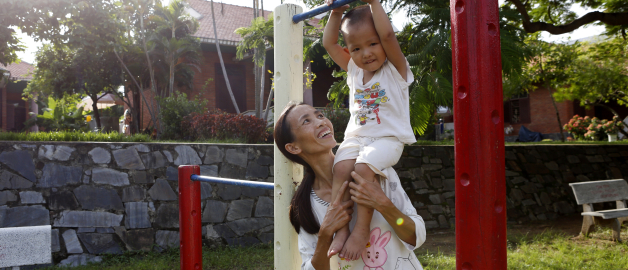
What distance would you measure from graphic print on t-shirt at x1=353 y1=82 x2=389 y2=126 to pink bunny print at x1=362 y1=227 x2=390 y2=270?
0.40 meters

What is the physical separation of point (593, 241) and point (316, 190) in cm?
554

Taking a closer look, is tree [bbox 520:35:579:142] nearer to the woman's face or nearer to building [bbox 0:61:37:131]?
the woman's face

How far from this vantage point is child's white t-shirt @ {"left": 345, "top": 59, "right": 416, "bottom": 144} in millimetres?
1560

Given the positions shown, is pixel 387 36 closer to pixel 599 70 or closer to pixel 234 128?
pixel 234 128

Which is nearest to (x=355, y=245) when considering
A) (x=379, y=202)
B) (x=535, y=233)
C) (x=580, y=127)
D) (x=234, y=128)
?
(x=379, y=202)

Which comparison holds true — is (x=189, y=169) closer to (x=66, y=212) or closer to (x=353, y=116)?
(x=353, y=116)

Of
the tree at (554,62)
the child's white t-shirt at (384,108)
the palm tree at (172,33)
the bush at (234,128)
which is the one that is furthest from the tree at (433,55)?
the palm tree at (172,33)

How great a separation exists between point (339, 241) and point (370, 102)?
51 centimetres

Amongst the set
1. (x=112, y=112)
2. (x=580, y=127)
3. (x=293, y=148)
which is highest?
(x=112, y=112)

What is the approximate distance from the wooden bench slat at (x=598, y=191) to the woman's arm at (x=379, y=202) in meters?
5.73

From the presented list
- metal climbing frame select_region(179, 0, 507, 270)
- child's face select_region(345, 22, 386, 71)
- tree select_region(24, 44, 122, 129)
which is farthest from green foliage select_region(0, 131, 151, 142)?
tree select_region(24, 44, 122, 129)

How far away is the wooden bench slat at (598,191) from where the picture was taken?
6133 millimetres

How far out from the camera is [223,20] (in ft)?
51.8

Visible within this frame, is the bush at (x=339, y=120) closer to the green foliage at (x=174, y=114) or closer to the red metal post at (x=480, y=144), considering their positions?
the green foliage at (x=174, y=114)
